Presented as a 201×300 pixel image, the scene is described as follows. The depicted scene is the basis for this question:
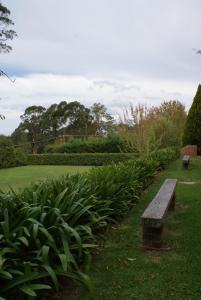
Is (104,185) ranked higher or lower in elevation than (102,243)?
higher

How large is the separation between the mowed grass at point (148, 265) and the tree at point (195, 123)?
12.0 m

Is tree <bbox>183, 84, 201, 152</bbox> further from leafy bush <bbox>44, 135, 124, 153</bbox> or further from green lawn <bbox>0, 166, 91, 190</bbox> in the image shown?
leafy bush <bbox>44, 135, 124, 153</bbox>

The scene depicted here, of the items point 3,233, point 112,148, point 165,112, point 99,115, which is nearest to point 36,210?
point 3,233

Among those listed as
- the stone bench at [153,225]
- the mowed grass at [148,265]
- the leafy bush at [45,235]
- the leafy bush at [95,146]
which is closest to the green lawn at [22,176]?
the mowed grass at [148,265]

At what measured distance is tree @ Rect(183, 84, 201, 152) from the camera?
56.9 feet

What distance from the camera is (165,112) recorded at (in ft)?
116

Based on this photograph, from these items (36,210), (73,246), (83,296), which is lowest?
(83,296)

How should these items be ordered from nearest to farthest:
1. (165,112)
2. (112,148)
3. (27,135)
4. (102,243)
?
1. (102,243)
2. (112,148)
3. (165,112)
4. (27,135)

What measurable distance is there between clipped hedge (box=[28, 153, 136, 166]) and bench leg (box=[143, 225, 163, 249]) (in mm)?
15972

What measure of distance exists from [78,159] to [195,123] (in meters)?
7.47

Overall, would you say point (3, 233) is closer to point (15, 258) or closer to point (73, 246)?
point (15, 258)

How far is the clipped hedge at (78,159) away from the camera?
2106 cm

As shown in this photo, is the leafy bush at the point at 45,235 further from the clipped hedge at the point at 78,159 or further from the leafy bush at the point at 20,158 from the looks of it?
the leafy bush at the point at 20,158

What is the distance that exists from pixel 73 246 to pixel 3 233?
0.65 m
